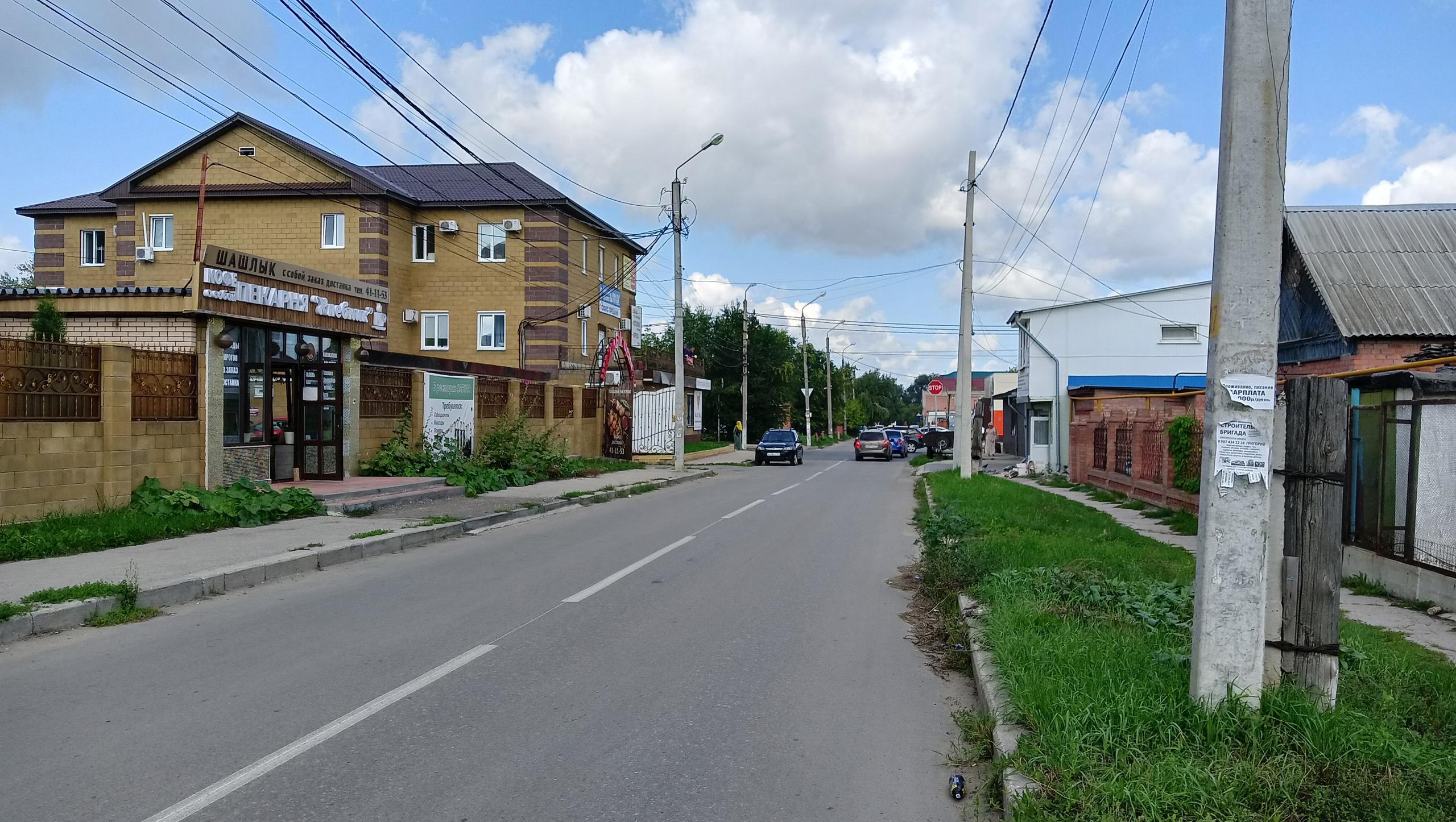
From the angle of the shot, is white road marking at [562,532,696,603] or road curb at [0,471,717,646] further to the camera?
white road marking at [562,532,696,603]

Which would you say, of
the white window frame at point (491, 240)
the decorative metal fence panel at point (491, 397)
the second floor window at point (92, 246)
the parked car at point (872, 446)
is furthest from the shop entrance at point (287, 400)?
the parked car at point (872, 446)

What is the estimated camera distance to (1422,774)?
12.6 ft

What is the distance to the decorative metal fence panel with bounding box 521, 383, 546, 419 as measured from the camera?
2606 centimetres

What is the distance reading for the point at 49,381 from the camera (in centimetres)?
1158

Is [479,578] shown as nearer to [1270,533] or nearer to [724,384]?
[1270,533]

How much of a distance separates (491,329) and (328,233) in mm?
6642

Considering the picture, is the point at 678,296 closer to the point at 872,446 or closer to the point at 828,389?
the point at 872,446

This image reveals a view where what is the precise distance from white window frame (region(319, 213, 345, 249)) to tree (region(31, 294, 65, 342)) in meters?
22.6

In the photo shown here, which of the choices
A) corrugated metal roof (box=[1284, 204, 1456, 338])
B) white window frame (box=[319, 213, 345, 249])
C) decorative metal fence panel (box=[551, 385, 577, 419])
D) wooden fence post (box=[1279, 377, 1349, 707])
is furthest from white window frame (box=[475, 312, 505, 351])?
wooden fence post (box=[1279, 377, 1349, 707])

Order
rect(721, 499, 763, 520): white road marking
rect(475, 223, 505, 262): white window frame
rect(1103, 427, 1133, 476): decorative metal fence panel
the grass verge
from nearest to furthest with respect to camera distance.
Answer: the grass verge < rect(721, 499, 763, 520): white road marking < rect(1103, 427, 1133, 476): decorative metal fence panel < rect(475, 223, 505, 262): white window frame

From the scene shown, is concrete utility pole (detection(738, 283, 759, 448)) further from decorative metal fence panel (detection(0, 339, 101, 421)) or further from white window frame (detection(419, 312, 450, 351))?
decorative metal fence panel (detection(0, 339, 101, 421))

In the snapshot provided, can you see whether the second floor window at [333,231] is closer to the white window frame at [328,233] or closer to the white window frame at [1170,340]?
the white window frame at [328,233]

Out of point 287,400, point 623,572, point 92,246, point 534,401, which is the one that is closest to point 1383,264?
point 623,572

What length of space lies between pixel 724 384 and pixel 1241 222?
53.6m
